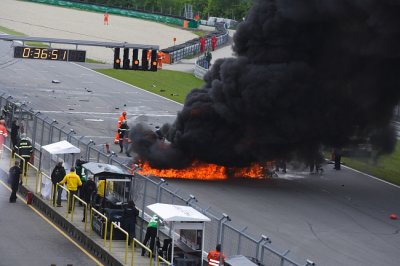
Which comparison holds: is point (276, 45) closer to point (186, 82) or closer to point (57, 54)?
point (57, 54)

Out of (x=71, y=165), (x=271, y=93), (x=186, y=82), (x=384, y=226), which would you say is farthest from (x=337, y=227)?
(x=186, y=82)

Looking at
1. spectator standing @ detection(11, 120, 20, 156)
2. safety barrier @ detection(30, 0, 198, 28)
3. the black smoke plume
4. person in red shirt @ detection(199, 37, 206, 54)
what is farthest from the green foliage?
the black smoke plume

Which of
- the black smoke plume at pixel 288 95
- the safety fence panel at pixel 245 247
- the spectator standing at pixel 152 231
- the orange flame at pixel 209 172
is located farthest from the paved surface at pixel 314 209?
the spectator standing at pixel 152 231

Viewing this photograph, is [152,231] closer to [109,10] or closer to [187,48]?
[187,48]

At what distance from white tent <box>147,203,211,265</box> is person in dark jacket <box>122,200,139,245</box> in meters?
2.01

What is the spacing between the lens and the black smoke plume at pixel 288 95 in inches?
1235

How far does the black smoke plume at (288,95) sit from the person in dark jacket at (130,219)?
8549mm

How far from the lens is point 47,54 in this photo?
154 ft

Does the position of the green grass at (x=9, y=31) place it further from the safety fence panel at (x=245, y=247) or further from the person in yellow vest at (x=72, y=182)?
the safety fence panel at (x=245, y=247)

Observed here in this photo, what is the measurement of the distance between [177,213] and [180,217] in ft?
0.60

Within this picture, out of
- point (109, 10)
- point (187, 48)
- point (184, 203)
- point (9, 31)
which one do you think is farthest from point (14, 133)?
point (109, 10)

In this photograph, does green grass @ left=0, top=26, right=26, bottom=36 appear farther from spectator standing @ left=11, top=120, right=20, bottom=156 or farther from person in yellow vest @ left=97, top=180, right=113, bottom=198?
person in yellow vest @ left=97, top=180, right=113, bottom=198

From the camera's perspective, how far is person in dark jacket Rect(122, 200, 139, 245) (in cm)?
2350

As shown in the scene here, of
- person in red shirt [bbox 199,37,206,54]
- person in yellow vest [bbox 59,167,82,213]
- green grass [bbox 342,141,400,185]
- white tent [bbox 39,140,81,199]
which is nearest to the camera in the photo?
person in yellow vest [bbox 59,167,82,213]
